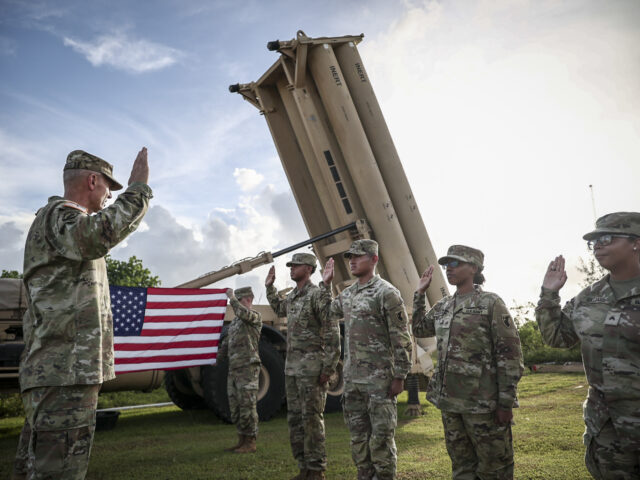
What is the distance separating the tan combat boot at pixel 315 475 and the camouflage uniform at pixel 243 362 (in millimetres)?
1436

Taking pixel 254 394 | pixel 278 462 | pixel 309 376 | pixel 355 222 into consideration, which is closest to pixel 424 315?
pixel 309 376

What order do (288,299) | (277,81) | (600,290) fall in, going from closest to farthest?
(600,290) < (288,299) < (277,81)

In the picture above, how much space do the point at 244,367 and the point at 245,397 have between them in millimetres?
335

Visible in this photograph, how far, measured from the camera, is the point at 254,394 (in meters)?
5.31

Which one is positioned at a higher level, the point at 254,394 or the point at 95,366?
the point at 95,366

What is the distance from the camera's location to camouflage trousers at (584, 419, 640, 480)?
6.86 feet

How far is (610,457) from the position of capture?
2.14 m

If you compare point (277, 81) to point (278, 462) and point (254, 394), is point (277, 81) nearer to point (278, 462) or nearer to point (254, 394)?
point (254, 394)

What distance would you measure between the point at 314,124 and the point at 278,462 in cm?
418

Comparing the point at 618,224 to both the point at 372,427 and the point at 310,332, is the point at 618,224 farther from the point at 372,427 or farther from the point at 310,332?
the point at 310,332

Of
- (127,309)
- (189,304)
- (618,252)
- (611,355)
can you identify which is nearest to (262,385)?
(189,304)

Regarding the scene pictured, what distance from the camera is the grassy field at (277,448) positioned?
A: 402cm

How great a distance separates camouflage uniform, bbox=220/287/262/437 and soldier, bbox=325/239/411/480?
2.01m

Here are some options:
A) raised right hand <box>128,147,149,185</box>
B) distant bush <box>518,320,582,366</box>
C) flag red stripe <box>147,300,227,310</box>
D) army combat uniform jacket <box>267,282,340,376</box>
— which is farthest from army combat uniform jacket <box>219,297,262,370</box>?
distant bush <box>518,320,582,366</box>
